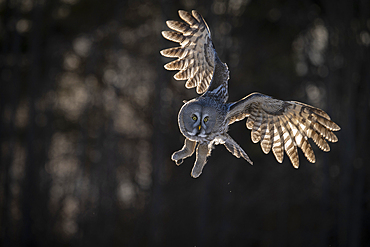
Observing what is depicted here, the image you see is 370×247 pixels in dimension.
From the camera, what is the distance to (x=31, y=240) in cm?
817

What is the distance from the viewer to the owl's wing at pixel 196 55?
2479 mm

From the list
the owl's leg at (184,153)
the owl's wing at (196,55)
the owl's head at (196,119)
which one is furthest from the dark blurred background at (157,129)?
the owl's head at (196,119)

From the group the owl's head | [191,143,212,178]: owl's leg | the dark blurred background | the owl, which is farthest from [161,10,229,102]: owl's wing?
the dark blurred background

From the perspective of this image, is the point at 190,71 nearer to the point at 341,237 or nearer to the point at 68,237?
the point at 341,237

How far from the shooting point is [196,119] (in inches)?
84.7

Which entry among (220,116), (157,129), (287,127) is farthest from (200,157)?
(157,129)

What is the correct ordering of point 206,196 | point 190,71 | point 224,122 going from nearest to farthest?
point 224,122, point 190,71, point 206,196

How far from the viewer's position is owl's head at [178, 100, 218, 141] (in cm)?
215

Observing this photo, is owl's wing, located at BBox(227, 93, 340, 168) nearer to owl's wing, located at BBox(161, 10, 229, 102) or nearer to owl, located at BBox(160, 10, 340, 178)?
owl, located at BBox(160, 10, 340, 178)

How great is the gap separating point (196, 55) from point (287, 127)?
931mm

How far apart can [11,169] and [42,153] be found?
0.88 metres

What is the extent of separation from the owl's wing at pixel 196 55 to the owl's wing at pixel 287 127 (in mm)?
290

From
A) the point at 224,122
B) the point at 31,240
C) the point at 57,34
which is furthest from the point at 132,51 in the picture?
the point at 224,122

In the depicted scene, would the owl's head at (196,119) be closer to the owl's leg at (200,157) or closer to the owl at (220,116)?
the owl at (220,116)
